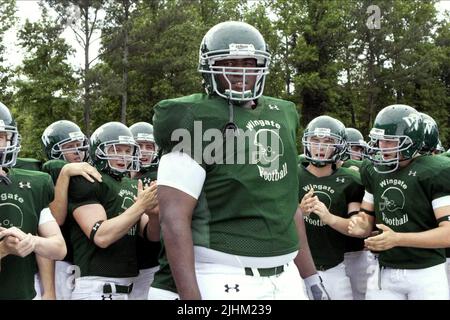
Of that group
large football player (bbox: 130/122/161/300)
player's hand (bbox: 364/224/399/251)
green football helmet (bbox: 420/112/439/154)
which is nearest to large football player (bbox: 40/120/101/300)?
large football player (bbox: 130/122/161/300)

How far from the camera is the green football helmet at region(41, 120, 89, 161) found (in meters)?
5.60

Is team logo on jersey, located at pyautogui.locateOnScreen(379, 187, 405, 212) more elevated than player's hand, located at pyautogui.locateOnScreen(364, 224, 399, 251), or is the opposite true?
team logo on jersey, located at pyautogui.locateOnScreen(379, 187, 405, 212)

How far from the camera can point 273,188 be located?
2744 mm

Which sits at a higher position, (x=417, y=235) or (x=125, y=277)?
(x=417, y=235)

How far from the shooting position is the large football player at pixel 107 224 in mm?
4152

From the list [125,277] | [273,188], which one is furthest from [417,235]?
[125,277]

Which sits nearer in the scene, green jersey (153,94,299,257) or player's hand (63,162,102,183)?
green jersey (153,94,299,257)

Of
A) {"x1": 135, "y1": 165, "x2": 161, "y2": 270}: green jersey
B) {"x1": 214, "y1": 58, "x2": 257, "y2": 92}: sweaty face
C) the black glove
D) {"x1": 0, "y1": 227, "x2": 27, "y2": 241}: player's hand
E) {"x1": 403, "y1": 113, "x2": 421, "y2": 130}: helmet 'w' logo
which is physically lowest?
{"x1": 135, "y1": 165, "x2": 161, "y2": 270}: green jersey

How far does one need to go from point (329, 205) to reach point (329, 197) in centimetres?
7

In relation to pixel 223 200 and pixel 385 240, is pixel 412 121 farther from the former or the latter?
pixel 223 200

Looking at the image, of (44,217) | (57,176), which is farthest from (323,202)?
(44,217)

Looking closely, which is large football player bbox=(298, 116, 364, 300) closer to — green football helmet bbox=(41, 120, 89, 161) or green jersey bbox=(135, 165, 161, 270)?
green jersey bbox=(135, 165, 161, 270)
